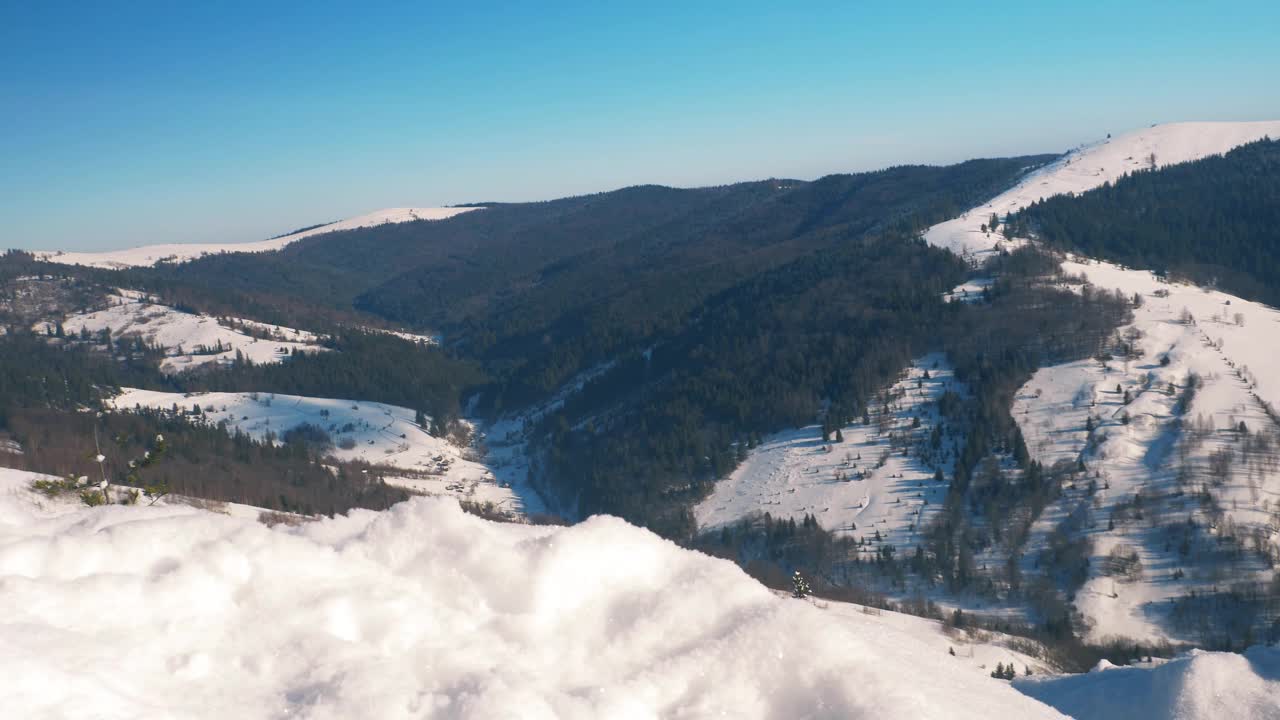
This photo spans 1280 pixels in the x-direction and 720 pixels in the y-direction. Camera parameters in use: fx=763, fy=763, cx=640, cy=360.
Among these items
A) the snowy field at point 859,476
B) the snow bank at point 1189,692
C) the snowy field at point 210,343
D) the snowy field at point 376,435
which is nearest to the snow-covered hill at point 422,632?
the snow bank at point 1189,692

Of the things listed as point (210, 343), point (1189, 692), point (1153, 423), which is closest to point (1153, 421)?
point (1153, 423)

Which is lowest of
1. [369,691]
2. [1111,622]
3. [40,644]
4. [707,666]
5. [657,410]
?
[1111,622]

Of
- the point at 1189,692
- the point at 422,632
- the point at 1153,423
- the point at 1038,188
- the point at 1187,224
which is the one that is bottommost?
the point at 1153,423

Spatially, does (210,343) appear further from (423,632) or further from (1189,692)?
(1189,692)

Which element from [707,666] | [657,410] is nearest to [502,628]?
[707,666]

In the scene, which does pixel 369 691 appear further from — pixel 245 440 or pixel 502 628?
pixel 245 440

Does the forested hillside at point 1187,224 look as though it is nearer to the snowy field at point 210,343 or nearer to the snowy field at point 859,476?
the snowy field at point 859,476
